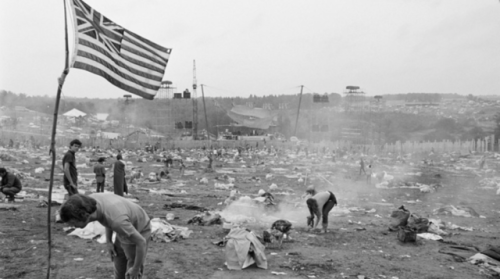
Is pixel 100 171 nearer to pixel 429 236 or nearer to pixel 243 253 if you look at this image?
pixel 243 253

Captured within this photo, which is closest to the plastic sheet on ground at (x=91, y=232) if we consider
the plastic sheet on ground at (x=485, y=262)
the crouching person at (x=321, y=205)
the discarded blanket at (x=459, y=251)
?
the crouching person at (x=321, y=205)

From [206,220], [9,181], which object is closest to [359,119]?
[206,220]

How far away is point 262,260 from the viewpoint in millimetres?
6535

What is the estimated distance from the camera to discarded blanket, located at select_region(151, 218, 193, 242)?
774 centimetres

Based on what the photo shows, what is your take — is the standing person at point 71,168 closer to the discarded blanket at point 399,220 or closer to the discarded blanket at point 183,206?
the discarded blanket at point 183,206

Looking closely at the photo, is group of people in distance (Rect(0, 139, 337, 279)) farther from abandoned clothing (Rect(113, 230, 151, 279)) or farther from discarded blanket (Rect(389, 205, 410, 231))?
discarded blanket (Rect(389, 205, 410, 231))

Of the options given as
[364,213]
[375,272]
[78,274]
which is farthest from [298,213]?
[78,274]

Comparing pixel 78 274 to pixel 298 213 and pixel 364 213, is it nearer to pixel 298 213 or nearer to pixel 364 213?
pixel 298 213

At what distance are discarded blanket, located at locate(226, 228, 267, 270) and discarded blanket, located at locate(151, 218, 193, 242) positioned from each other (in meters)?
1.63

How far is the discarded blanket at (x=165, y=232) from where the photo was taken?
7739mm

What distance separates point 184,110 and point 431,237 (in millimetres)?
100329

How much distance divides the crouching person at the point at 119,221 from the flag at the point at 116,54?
2.01 metres

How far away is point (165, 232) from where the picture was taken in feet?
25.9

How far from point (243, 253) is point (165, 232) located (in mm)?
2030
